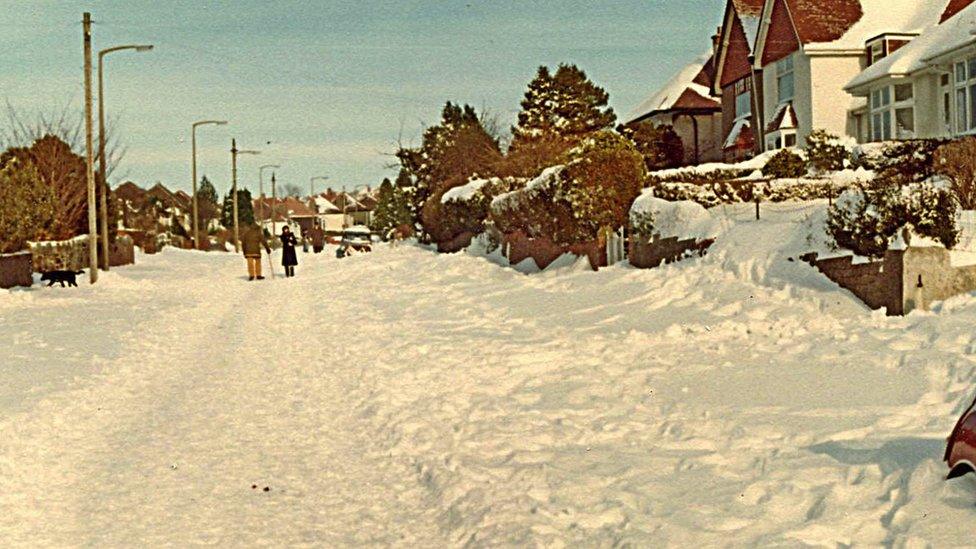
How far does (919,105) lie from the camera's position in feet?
98.8

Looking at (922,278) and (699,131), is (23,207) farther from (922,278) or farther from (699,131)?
(699,131)

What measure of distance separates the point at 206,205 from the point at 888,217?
12717cm

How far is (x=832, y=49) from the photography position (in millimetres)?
36281

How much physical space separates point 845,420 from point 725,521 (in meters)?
2.34

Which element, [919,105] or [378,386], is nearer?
[378,386]

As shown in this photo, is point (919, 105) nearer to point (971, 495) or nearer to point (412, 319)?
point (412, 319)

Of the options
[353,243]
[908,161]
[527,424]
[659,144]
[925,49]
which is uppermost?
[925,49]

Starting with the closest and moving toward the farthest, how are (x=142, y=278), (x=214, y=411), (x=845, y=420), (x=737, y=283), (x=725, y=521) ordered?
(x=725, y=521)
(x=845, y=420)
(x=214, y=411)
(x=737, y=283)
(x=142, y=278)

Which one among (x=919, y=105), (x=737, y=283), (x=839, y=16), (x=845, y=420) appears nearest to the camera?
(x=845, y=420)

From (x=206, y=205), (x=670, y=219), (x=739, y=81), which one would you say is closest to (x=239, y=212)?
(x=206, y=205)

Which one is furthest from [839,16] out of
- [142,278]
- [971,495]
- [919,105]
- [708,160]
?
[971,495]

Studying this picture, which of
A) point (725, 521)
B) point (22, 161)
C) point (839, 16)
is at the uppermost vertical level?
point (839, 16)

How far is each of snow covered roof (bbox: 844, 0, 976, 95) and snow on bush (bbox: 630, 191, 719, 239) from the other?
1159 centimetres

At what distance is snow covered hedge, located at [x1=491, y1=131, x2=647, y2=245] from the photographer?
21562mm
